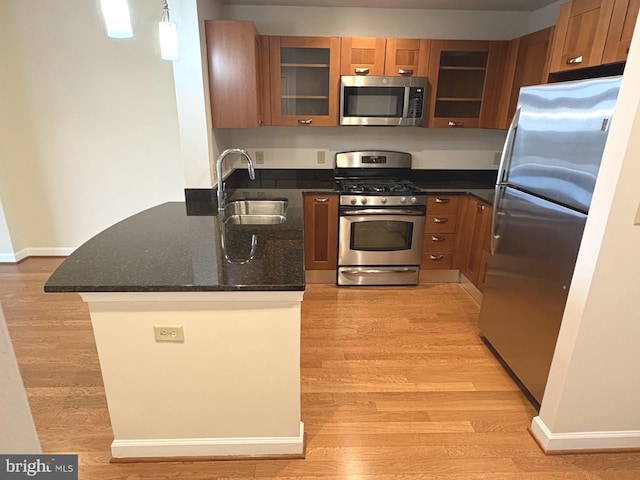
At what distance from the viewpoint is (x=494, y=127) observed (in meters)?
3.29

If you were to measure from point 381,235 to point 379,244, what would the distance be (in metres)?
0.08

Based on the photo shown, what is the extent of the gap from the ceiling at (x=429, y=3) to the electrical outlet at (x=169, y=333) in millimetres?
2815

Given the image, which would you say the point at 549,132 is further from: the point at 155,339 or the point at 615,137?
the point at 155,339

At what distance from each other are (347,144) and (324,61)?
0.78 metres

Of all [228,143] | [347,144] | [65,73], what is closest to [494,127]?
[347,144]

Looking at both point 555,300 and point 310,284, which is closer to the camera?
point 555,300

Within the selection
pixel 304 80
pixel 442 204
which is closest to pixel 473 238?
pixel 442 204

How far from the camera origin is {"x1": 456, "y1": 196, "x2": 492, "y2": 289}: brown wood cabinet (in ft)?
9.70

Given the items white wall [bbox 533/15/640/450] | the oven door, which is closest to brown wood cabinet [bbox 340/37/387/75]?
the oven door

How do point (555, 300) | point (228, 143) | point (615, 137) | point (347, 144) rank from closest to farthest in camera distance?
point (615, 137)
point (555, 300)
point (228, 143)
point (347, 144)

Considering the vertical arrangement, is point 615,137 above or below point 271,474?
above

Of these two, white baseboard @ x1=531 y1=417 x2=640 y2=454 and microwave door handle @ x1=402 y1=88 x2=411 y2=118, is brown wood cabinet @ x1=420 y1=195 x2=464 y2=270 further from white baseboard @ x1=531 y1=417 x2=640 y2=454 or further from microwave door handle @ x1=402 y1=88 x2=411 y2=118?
white baseboard @ x1=531 y1=417 x2=640 y2=454

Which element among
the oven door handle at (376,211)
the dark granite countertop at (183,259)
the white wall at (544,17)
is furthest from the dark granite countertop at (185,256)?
the white wall at (544,17)

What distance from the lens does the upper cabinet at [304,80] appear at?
3057mm
